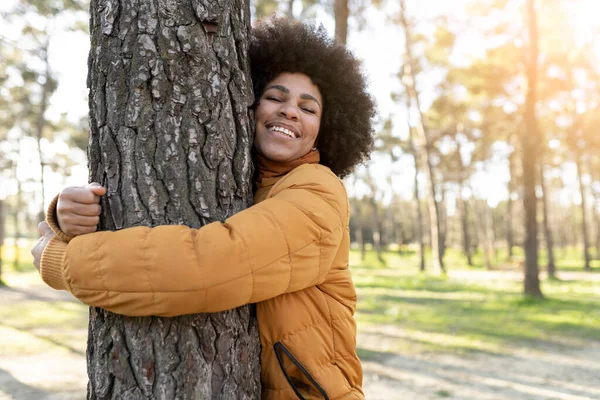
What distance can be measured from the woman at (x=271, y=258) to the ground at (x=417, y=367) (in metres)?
3.98

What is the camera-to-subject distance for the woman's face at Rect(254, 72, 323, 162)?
198 cm

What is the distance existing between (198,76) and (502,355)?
661 cm

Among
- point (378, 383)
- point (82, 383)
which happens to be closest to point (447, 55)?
point (378, 383)

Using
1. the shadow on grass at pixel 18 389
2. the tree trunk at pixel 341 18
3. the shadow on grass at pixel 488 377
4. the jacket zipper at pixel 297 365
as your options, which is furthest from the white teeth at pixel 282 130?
the tree trunk at pixel 341 18

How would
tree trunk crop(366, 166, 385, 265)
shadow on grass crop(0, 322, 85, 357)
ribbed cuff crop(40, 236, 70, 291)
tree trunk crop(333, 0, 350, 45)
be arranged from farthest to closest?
tree trunk crop(366, 166, 385, 265), tree trunk crop(333, 0, 350, 45), shadow on grass crop(0, 322, 85, 357), ribbed cuff crop(40, 236, 70, 291)

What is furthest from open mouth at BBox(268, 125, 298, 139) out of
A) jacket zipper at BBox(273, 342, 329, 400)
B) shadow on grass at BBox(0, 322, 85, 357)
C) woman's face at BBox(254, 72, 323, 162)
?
shadow on grass at BBox(0, 322, 85, 357)

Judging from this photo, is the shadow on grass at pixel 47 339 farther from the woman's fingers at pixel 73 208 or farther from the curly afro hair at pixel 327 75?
the woman's fingers at pixel 73 208

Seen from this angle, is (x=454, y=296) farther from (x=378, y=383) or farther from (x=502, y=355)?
(x=378, y=383)

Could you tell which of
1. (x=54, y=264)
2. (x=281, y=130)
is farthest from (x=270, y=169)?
(x=54, y=264)

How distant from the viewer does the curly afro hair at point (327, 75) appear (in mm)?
2182

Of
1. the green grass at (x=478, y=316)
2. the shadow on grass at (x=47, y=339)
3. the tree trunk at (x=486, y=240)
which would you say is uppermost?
the tree trunk at (x=486, y=240)

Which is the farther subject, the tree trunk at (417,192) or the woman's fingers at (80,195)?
the tree trunk at (417,192)

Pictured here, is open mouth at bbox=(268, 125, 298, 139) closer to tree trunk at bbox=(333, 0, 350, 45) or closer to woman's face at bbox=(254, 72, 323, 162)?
woman's face at bbox=(254, 72, 323, 162)

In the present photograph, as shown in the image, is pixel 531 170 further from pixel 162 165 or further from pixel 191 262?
pixel 191 262
